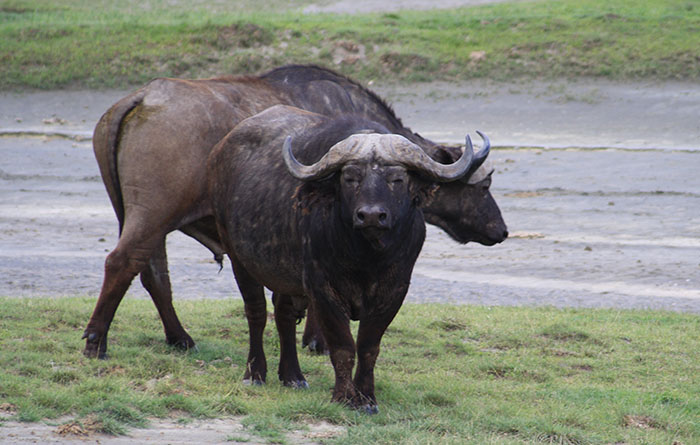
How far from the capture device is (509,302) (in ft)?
35.6

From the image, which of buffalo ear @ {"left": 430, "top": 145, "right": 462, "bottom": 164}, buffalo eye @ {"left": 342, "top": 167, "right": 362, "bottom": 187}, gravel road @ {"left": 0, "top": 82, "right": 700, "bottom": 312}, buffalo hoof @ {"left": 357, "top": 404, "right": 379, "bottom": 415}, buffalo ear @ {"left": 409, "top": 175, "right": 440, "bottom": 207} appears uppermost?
buffalo eye @ {"left": 342, "top": 167, "right": 362, "bottom": 187}

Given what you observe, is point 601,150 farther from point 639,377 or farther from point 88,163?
point 639,377

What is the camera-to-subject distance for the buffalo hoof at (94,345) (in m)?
7.52

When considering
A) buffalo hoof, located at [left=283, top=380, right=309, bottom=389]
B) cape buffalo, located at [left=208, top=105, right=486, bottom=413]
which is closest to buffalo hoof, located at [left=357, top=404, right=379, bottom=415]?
cape buffalo, located at [left=208, top=105, right=486, bottom=413]

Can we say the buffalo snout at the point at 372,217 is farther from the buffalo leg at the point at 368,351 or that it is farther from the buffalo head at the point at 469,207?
the buffalo head at the point at 469,207

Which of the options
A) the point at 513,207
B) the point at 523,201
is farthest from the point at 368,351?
the point at 523,201

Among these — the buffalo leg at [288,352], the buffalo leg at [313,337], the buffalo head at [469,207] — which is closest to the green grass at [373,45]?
the buffalo head at [469,207]

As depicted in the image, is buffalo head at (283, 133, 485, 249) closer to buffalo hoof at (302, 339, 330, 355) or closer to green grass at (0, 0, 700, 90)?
buffalo hoof at (302, 339, 330, 355)

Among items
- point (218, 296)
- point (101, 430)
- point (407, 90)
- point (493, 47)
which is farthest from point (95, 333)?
point (493, 47)

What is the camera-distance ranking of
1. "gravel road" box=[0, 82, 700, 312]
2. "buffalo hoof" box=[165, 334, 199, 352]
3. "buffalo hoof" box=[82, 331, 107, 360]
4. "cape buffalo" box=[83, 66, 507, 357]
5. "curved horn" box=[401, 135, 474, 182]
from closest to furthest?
"curved horn" box=[401, 135, 474, 182] → "buffalo hoof" box=[82, 331, 107, 360] → "cape buffalo" box=[83, 66, 507, 357] → "buffalo hoof" box=[165, 334, 199, 352] → "gravel road" box=[0, 82, 700, 312]

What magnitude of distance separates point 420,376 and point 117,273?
237 cm

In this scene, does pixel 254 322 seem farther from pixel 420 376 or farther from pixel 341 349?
pixel 420 376

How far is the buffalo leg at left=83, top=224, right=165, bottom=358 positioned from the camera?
764 centimetres

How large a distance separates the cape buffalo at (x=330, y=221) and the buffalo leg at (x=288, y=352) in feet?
0.05
